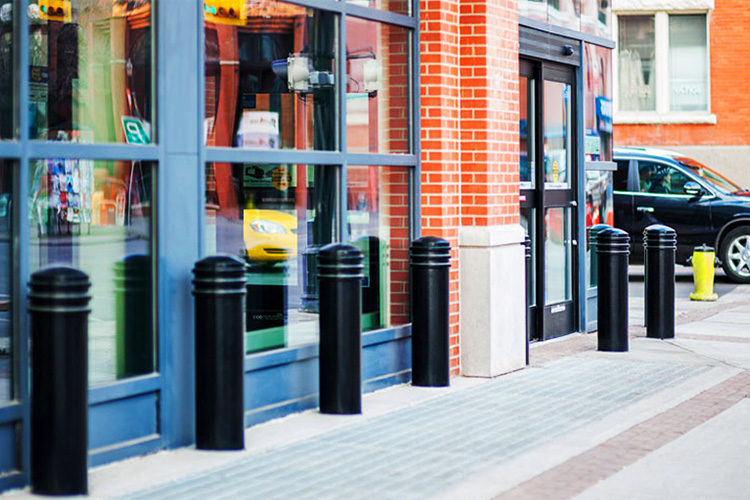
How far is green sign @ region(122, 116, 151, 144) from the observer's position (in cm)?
771

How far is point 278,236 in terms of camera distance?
9617 millimetres

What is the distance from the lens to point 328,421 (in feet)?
27.8

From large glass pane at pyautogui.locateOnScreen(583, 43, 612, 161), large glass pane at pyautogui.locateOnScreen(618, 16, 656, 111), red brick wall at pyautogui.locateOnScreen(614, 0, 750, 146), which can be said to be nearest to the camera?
large glass pane at pyautogui.locateOnScreen(583, 43, 612, 161)

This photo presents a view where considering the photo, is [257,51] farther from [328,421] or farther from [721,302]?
[721,302]

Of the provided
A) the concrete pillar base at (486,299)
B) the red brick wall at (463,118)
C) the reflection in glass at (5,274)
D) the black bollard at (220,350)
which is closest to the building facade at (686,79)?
the red brick wall at (463,118)

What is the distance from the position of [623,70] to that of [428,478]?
24.5 meters

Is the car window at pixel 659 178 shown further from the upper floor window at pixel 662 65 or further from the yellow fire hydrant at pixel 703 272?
the upper floor window at pixel 662 65

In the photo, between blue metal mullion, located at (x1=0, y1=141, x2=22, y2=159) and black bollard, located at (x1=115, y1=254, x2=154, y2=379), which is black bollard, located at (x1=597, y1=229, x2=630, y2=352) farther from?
blue metal mullion, located at (x1=0, y1=141, x2=22, y2=159)

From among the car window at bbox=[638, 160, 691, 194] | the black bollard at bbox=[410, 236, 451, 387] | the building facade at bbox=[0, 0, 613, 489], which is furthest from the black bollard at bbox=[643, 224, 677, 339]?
the car window at bbox=[638, 160, 691, 194]

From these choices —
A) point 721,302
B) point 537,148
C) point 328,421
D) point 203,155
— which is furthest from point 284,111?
point 721,302

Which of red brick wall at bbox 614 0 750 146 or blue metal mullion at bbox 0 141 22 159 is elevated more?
red brick wall at bbox 614 0 750 146

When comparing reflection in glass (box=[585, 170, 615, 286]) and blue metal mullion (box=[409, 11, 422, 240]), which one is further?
reflection in glass (box=[585, 170, 615, 286])

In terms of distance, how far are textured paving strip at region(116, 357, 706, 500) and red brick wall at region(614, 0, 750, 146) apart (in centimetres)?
1933

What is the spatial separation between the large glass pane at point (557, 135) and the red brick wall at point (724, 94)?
1603 centimetres
